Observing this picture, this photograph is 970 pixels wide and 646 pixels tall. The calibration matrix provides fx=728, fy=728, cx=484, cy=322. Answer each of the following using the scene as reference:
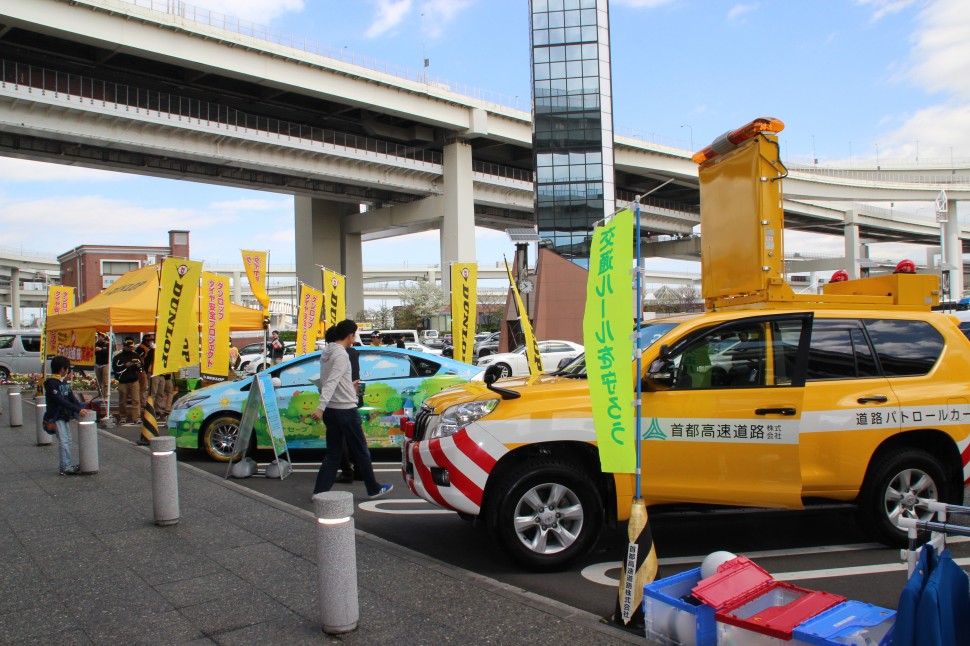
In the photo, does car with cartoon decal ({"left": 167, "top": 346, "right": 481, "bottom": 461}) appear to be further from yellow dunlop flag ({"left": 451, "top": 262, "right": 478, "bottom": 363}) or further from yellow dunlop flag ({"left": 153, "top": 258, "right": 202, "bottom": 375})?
yellow dunlop flag ({"left": 451, "top": 262, "right": 478, "bottom": 363})

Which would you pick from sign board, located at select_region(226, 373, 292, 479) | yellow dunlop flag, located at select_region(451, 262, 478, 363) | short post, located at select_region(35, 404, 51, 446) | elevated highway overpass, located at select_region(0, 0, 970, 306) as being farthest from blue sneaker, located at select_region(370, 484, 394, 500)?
elevated highway overpass, located at select_region(0, 0, 970, 306)

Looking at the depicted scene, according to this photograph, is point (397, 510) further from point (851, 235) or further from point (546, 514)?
point (851, 235)

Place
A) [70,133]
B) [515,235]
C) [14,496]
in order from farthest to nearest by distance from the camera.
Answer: [515,235]
[70,133]
[14,496]

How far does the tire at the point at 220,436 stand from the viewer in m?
9.96

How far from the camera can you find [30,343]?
27891 millimetres

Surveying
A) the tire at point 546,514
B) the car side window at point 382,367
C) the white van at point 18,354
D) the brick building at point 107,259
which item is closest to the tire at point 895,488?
the tire at point 546,514

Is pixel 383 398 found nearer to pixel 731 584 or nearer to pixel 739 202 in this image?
pixel 739 202

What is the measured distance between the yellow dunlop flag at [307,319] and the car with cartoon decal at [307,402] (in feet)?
19.7

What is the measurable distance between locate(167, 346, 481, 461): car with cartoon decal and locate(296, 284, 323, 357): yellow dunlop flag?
599 cm

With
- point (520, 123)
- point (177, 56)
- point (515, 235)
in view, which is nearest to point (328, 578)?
point (515, 235)

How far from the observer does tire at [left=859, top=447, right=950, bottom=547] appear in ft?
18.1

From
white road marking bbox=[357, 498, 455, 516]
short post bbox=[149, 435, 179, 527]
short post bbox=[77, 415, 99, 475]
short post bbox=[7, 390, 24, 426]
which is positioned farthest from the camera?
short post bbox=[7, 390, 24, 426]

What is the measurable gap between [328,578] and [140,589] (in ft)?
5.45

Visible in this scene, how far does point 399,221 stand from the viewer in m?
58.9
